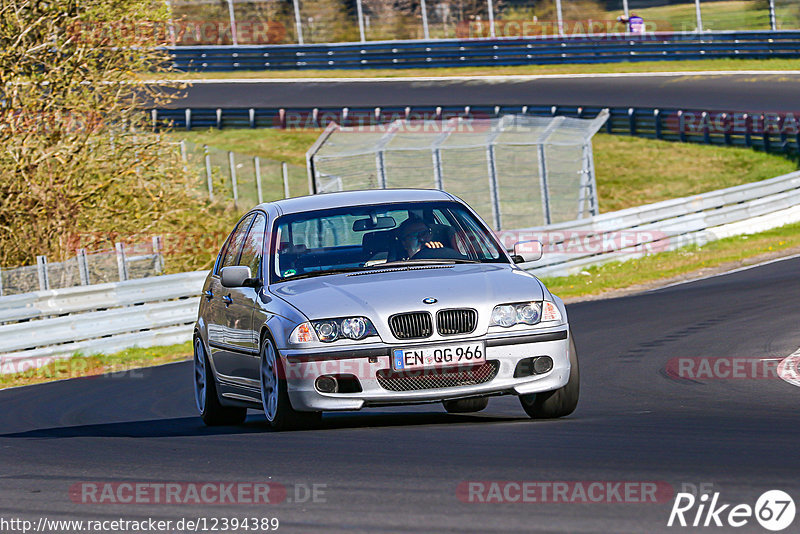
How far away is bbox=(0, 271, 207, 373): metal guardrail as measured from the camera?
17.0 metres

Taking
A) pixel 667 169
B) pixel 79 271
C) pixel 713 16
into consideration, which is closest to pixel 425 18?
pixel 713 16

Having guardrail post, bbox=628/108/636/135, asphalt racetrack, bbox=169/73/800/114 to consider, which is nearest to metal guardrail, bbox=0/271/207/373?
guardrail post, bbox=628/108/636/135

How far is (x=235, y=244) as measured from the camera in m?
10.2

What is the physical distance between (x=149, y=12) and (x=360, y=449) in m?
16.7

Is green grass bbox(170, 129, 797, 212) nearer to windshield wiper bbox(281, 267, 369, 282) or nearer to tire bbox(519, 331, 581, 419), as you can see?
windshield wiper bbox(281, 267, 369, 282)

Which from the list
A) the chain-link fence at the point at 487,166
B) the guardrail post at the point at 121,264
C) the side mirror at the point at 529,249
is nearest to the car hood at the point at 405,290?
the side mirror at the point at 529,249

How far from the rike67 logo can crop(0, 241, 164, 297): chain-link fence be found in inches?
541

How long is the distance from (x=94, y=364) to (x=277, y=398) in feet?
31.9

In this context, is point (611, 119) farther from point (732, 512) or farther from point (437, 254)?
point (732, 512)

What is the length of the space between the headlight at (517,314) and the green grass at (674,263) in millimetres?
12696

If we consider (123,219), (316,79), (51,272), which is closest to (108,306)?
(51,272)

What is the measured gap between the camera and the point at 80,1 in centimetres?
2189

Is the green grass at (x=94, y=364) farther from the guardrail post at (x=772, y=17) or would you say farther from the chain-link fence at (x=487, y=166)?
the guardrail post at (x=772, y=17)

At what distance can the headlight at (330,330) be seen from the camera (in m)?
7.81
